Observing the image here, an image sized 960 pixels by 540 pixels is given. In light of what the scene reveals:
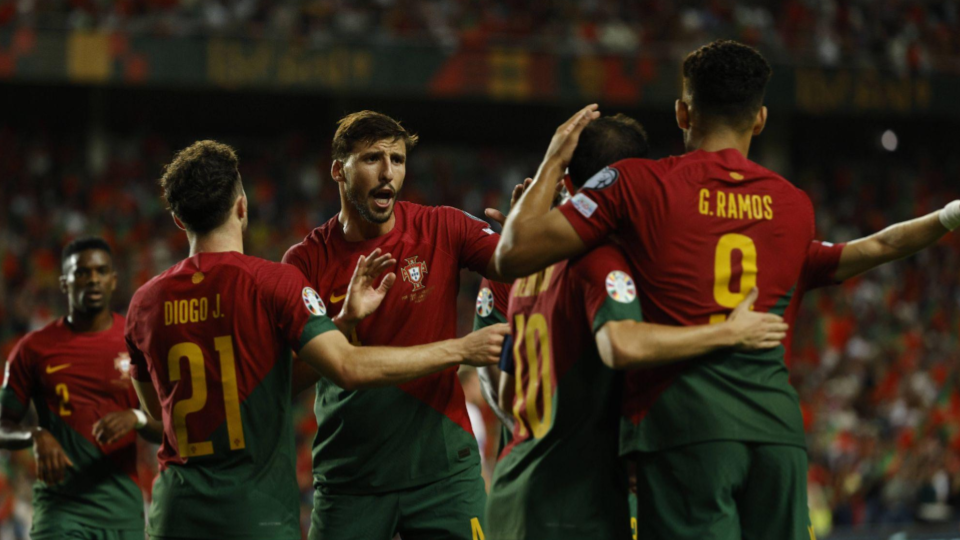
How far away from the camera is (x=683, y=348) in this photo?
10.6 ft

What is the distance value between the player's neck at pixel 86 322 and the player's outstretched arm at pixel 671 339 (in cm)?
387

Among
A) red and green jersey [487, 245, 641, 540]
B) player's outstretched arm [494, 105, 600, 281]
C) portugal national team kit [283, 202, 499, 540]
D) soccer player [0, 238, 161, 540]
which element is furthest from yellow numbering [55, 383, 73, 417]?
player's outstretched arm [494, 105, 600, 281]

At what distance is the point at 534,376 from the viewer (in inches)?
142

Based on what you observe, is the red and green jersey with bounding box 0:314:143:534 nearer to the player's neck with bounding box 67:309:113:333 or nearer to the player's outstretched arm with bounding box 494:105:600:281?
the player's neck with bounding box 67:309:113:333

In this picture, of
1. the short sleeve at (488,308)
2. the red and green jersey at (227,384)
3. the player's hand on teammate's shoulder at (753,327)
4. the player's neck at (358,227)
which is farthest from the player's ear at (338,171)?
the player's hand on teammate's shoulder at (753,327)

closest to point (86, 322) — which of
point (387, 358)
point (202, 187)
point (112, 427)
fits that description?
point (112, 427)

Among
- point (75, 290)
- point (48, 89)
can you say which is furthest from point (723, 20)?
point (75, 290)

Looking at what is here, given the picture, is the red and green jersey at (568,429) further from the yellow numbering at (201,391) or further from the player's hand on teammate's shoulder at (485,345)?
the yellow numbering at (201,391)

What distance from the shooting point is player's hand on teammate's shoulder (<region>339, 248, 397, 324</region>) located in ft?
12.9

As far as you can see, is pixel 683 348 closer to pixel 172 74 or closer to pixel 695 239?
pixel 695 239

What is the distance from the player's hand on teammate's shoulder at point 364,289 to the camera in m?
3.92

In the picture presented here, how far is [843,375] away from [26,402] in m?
13.4

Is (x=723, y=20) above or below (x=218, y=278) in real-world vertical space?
above

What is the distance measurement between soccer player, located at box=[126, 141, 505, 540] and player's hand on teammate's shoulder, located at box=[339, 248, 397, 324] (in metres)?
0.18
